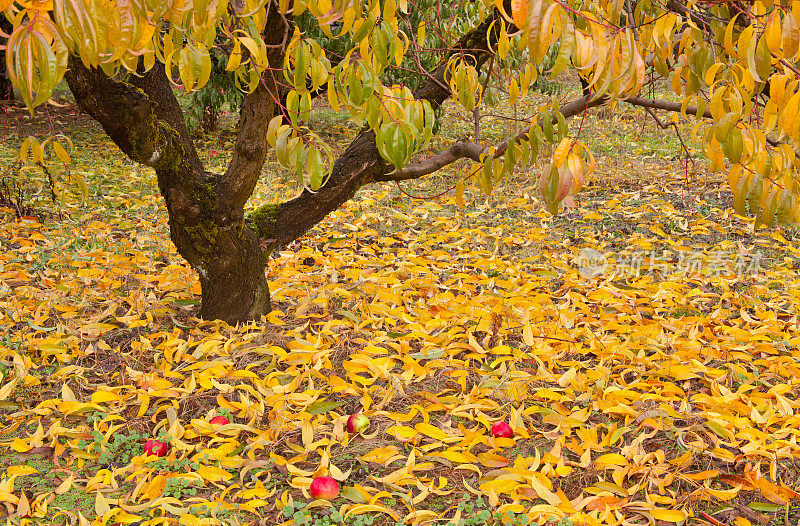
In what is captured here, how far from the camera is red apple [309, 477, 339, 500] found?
1.83 metres

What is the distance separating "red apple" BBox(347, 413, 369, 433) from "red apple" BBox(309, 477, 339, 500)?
1.00 feet

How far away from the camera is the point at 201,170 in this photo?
2766 millimetres

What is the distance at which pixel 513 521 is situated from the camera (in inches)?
67.7

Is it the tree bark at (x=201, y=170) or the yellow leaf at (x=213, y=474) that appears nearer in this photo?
the yellow leaf at (x=213, y=474)

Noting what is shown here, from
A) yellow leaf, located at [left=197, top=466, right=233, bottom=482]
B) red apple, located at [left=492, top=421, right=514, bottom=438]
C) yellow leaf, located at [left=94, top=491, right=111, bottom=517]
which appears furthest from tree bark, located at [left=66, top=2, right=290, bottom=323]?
red apple, located at [left=492, top=421, right=514, bottom=438]

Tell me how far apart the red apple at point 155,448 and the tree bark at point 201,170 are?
894 mm

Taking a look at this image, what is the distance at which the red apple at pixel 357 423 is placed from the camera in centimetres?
214

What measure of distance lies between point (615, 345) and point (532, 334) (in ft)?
1.14

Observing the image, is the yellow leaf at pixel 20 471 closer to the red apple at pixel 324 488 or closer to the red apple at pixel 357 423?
the red apple at pixel 324 488

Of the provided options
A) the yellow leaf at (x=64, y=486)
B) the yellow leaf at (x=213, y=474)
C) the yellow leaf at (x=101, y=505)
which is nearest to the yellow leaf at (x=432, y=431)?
the yellow leaf at (x=213, y=474)

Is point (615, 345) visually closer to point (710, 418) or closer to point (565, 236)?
point (710, 418)

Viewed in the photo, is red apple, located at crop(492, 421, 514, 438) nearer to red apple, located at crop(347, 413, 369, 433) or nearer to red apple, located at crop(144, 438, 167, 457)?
red apple, located at crop(347, 413, 369, 433)

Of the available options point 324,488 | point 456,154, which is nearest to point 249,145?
point 456,154

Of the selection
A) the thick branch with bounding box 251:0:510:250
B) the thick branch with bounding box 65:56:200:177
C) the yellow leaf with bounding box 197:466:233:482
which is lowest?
the yellow leaf with bounding box 197:466:233:482
